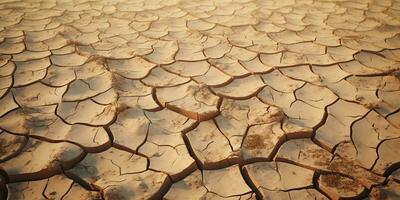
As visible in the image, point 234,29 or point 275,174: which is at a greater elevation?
point 234,29

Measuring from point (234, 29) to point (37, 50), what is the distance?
5.91 feet

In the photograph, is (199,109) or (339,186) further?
(199,109)

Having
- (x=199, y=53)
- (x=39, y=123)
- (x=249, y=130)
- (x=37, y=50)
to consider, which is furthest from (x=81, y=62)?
(x=249, y=130)

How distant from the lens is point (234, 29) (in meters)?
2.76

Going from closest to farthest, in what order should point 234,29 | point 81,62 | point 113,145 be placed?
1. point 113,145
2. point 81,62
3. point 234,29

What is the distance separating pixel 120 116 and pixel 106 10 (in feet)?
6.99

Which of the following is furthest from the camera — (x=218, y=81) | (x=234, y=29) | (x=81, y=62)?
(x=234, y=29)

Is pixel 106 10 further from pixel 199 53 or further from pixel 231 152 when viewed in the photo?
pixel 231 152

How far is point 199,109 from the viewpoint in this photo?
1.68 meters

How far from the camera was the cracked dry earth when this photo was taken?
1272 millimetres

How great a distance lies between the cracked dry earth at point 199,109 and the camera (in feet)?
4.17

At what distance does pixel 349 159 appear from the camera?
4.50 feet

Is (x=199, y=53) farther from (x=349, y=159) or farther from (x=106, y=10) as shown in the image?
(x=106, y=10)

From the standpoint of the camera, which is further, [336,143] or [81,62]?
[81,62]
